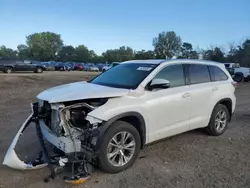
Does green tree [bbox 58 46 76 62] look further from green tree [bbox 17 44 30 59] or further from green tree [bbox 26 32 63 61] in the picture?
green tree [bbox 17 44 30 59]

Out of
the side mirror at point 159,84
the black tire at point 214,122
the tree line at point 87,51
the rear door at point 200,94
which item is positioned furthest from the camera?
the tree line at point 87,51

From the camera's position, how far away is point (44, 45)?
364 feet

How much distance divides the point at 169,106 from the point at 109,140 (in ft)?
4.67

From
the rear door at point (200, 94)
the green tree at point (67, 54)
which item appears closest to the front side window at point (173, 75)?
the rear door at point (200, 94)

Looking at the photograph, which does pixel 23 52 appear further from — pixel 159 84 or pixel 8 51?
pixel 159 84

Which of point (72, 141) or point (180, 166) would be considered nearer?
point (72, 141)

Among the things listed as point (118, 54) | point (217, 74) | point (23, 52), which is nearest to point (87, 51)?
point (118, 54)

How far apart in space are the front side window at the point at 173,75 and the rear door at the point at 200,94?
8.7 inches

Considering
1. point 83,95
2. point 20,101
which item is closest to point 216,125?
point 83,95

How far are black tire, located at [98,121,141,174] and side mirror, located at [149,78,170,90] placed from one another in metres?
0.80

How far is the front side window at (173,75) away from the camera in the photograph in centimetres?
504

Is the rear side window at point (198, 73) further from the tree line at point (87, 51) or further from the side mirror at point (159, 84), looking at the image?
the tree line at point (87, 51)

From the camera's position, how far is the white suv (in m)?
3.96

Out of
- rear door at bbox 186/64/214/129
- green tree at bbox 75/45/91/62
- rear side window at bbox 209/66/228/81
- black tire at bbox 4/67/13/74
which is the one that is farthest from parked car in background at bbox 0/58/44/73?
green tree at bbox 75/45/91/62
